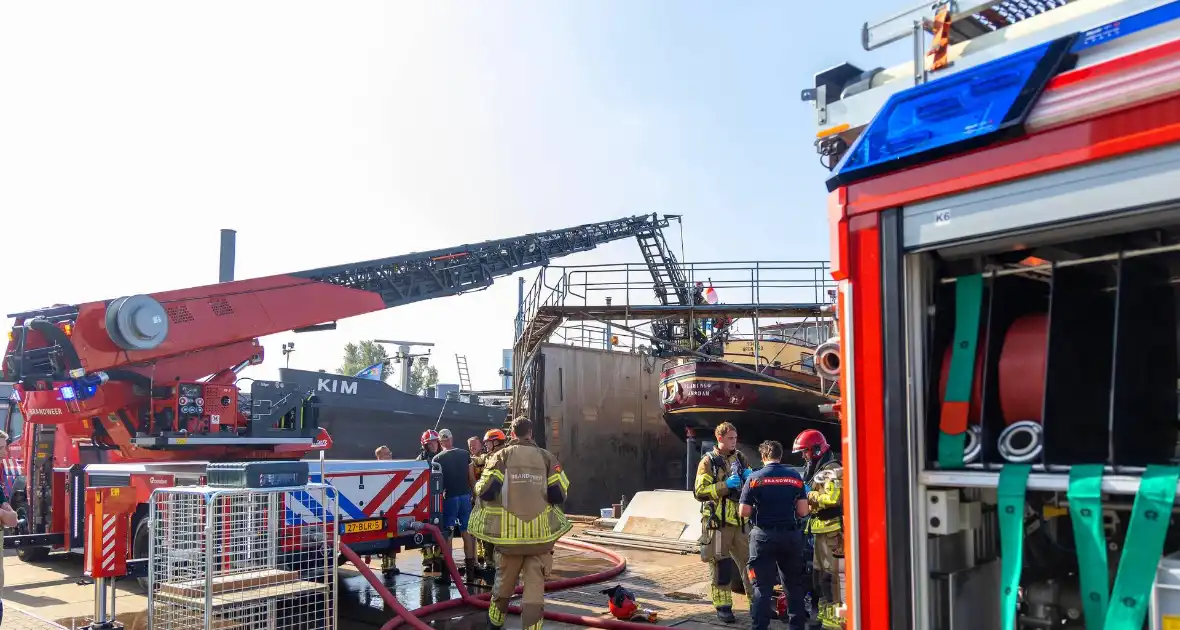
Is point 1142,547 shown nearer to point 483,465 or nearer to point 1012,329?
point 1012,329

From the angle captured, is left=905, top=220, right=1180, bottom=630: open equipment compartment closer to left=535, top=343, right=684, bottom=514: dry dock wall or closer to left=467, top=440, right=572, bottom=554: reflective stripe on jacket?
left=467, top=440, right=572, bottom=554: reflective stripe on jacket

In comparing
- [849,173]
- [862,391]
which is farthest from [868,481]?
[849,173]

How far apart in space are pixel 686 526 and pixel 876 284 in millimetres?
8522

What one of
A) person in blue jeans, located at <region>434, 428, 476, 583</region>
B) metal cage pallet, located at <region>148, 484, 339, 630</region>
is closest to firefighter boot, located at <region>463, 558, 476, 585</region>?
person in blue jeans, located at <region>434, 428, 476, 583</region>

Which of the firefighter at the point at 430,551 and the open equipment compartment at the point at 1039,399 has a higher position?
the open equipment compartment at the point at 1039,399

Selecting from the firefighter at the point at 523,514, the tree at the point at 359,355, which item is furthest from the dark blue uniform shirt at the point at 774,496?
the tree at the point at 359,355

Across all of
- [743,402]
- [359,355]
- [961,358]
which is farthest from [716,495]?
[359,355]

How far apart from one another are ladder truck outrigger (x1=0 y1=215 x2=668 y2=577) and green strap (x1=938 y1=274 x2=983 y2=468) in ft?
18.9

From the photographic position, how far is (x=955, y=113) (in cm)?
271

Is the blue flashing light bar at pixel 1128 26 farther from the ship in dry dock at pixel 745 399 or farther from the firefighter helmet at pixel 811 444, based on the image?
the ship in dry dock at pixel 745 399

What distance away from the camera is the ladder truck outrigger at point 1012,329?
7.91ft

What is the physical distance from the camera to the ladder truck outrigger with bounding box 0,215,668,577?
8055mm

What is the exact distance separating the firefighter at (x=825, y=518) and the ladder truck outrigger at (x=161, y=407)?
358 cm

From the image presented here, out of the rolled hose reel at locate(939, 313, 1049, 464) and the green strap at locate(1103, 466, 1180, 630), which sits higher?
the rolled hose reel at locate(939, 313, 1049, 464)
